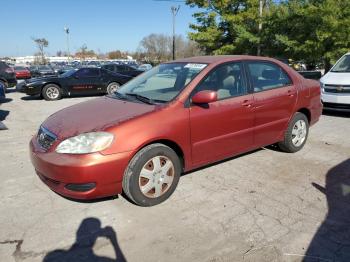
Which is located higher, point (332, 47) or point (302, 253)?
point (332, 47)

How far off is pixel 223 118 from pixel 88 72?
437 inches

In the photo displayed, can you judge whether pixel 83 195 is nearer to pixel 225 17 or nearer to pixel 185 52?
pixel 225 17

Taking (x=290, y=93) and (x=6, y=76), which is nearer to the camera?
(x=290, y=93)

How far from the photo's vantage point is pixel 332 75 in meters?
9.18

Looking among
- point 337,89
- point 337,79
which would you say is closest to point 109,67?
point 337,79

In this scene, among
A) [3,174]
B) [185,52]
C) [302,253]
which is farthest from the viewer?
[185,52]

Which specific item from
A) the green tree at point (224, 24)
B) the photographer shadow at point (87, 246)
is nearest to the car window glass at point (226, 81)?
the photographer shadow at point (87, 246)

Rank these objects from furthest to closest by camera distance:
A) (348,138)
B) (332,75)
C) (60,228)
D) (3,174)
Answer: (332,75), (348,138), (3,174), (60,228)

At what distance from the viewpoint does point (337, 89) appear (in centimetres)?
866

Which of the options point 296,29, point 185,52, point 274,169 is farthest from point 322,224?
point 185,52

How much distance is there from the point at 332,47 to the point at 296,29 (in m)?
2.31

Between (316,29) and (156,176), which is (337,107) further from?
(316,29)

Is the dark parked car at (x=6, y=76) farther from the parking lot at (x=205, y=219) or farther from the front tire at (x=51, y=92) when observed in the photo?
the parking lot at (x=205, y=219)

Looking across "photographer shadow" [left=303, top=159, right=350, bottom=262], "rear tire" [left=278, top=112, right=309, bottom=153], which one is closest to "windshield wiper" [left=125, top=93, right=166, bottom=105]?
"photographer shadow" [left=303, top=159, right=350, bottom=262]
